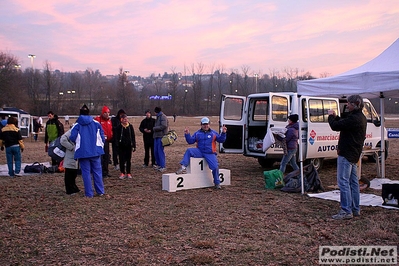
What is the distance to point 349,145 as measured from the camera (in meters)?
6.19

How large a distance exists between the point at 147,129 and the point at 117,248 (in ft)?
22.7

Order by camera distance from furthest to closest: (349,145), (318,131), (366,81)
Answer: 1. (318,131)
2. (366,81)
3. (349,145)

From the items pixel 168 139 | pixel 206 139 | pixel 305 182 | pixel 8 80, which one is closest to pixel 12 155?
pixel 168 139

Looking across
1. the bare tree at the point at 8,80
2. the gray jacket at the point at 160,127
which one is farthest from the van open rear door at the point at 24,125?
the bare tree at the point at 8,80

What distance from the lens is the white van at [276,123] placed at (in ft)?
35.4

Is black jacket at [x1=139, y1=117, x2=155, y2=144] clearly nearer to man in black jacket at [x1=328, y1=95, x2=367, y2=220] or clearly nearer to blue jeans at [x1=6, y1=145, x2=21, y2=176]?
blue jeans at [x1=6, y1=145, x2=21, y2=176]

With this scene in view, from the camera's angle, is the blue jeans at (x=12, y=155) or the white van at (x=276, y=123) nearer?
the blue jeans at (x=12, y=155)

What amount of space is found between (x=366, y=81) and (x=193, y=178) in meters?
4.00

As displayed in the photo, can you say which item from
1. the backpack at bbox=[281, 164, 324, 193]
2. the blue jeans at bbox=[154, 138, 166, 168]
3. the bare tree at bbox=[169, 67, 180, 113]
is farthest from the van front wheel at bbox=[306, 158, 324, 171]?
the bare tree at bbox=[169, 67, 180, 113]

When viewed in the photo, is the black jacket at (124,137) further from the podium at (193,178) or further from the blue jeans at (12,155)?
the blue jeans at (12,155)

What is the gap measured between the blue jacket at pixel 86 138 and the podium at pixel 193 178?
1571 millimetres

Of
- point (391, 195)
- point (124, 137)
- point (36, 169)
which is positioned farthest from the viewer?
point (36, 169)

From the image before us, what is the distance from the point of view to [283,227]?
5.97 metres

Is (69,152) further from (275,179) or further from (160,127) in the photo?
(275,179)
